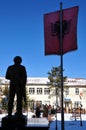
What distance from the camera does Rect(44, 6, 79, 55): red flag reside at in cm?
1597

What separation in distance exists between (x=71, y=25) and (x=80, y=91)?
3045 inches

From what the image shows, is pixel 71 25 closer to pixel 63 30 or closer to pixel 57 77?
pixel 63 30

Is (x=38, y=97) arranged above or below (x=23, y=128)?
above

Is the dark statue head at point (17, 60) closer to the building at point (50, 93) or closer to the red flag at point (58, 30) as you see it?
the red flag at point (58, 30)

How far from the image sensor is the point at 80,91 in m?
92.7

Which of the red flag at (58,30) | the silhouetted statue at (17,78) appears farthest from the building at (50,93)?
the silhouetted statue at (17,78)

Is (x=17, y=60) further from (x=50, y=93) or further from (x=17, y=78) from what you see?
(x=50, y=93)

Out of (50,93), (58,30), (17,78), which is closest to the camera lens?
(17,78)

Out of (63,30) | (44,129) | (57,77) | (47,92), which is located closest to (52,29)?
(63,30)

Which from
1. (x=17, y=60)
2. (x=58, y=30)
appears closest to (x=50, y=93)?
(x=58, y=30)

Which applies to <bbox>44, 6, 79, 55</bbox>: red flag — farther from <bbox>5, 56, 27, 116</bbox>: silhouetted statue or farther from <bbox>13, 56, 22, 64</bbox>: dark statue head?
<bbox>5, 56, 27, 116</bbox>: silhouetted statue

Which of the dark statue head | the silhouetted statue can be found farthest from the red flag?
the silhouetted statue

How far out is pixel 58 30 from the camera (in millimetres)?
16328

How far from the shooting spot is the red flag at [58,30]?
15968 mm
